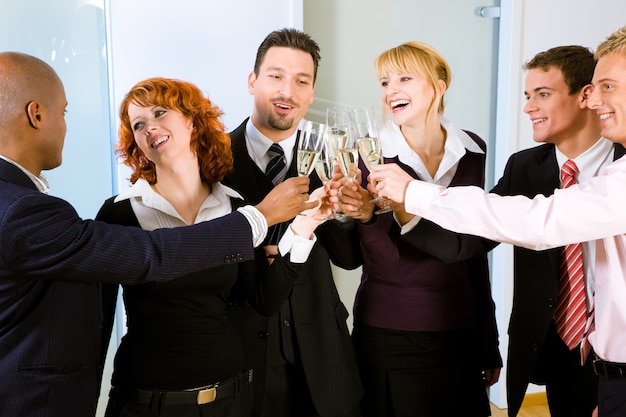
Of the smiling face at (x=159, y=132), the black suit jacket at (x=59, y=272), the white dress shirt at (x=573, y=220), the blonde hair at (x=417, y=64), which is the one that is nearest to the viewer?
the black suit jacket at (x=59, y=272)

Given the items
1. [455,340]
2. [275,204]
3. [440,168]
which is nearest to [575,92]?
[440,168]

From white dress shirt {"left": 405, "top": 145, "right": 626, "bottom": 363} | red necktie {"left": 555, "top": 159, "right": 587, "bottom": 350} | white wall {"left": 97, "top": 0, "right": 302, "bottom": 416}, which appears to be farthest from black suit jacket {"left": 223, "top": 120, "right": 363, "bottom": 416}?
white wall {"left": 97, "top": 0, "right": 302, "bottom": 416}

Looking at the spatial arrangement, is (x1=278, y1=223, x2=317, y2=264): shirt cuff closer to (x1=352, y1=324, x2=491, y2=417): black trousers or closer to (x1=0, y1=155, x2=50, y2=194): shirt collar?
(x1=352, y1=324, x2=491, y2=417): black trousers

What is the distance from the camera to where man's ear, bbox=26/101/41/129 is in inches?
58.2

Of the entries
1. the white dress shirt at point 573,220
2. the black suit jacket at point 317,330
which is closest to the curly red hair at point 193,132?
the black suit jacket at point 317,330

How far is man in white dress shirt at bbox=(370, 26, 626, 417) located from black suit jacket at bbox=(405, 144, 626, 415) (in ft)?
0.90

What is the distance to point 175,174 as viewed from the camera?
1978 millimetres

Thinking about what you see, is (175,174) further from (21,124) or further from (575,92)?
(575,92)

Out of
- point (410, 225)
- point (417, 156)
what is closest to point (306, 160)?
point (410, 225)

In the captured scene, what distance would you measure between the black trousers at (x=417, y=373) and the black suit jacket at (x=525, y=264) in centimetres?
21

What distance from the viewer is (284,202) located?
1701 mm

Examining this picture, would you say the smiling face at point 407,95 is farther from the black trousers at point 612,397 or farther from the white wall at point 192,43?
the white wall at point 192,43

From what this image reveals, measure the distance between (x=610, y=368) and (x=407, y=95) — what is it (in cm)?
106

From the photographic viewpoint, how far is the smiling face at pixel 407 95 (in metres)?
2.19
